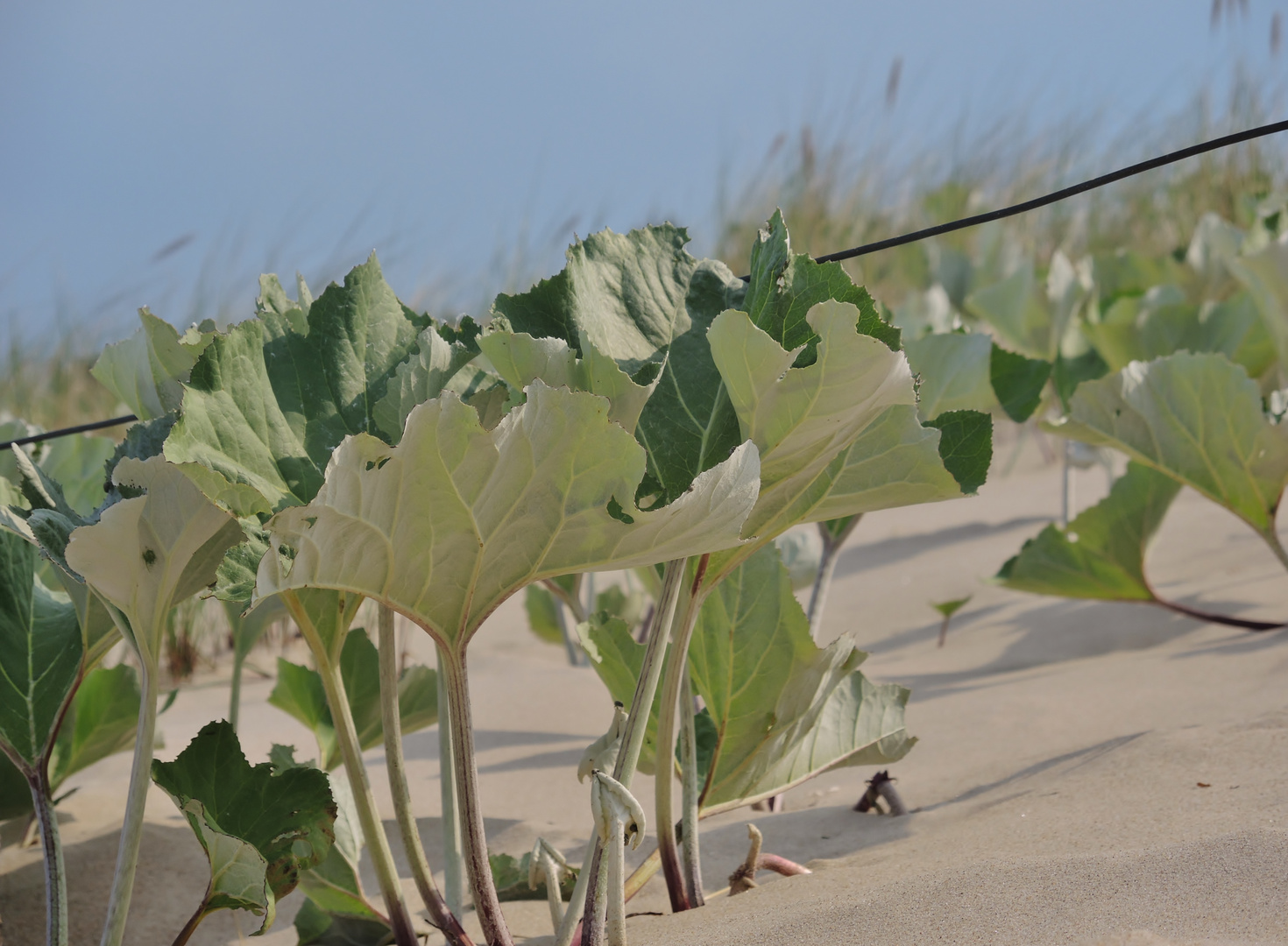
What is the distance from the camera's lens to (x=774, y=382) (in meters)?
0.64

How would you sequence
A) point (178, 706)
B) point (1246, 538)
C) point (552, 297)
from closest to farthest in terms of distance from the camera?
1. point (552, 297)
2. point (178, 706)
3. point (1246, 538)

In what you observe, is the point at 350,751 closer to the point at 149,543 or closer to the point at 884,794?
the point at 149,543

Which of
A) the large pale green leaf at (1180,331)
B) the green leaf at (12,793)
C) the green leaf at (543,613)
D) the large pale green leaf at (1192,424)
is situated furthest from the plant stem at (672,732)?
the large pale green leaf at (1180,331)

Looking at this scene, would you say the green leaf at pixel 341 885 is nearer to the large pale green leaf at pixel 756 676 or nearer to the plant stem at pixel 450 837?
the plant stem at pixel 450 837

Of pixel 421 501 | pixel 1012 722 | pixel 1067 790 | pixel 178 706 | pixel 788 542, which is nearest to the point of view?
pixel 421 501

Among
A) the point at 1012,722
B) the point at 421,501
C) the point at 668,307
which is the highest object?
the point at 668,307

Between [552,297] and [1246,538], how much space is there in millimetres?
2345

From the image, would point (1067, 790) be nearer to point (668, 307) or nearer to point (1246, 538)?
point (668, 307)

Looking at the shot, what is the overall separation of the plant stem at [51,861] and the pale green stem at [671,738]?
0.46 meters

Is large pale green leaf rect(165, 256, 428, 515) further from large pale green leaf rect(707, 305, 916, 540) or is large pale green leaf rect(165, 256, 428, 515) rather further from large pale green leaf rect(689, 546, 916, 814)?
large pale green leaf rect(689, 546, 916, 814)

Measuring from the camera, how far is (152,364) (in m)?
0.77

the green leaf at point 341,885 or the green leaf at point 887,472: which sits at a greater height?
the green leaf at point 887,472

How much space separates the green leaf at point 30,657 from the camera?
0.88 meters

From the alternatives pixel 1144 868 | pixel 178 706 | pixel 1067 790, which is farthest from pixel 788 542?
pixel 178 706
